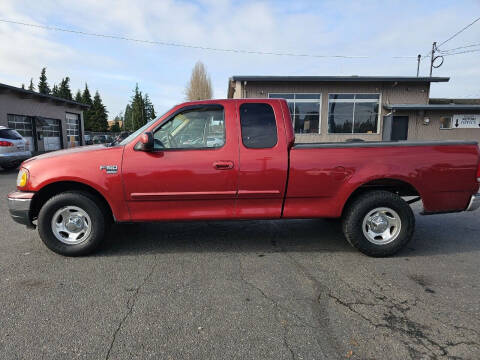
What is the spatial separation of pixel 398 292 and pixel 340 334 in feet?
3.28

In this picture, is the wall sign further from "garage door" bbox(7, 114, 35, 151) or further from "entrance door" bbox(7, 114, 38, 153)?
"entrance door" bbox(7, 114, 38, 153)

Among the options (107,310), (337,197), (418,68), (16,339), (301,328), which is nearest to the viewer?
(16,339)

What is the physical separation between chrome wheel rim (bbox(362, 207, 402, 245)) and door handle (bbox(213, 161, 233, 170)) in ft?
5.89

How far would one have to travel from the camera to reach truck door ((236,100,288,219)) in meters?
3.57

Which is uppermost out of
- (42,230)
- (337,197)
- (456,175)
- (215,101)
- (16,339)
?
(215,101)

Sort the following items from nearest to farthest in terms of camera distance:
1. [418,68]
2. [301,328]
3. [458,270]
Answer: [301,328], [458,270], [418,68]

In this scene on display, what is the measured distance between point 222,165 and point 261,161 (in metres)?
0.47

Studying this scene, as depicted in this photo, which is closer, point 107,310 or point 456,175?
point 107,310

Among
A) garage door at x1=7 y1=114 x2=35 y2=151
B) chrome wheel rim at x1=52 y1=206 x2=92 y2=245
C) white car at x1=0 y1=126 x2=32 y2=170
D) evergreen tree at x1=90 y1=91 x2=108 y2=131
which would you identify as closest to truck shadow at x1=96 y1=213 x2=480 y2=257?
chrome wheel rim at x1=52 y1=206 x2=92 y2=245

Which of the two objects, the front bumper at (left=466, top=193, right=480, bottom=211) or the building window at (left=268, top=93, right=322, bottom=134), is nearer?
the front bumper at (left=466, top=193, right=480, bottom=211)

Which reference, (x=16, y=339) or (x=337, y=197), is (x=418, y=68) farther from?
(x=16, y=339)

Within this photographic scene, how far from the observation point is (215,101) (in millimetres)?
3797

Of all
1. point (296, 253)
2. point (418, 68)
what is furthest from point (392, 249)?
point (418, 68)

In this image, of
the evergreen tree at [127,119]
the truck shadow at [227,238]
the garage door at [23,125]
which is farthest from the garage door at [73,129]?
the evergreen tree at [127,119]
